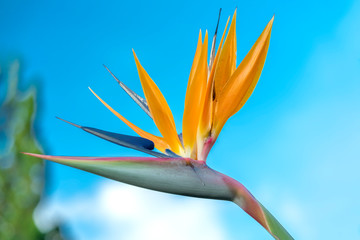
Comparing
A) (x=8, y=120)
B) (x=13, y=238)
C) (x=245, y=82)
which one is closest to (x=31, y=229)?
(x=13, y=238)

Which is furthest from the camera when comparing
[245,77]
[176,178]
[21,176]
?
[21,176]

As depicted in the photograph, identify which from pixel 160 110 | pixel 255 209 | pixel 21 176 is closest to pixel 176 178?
pixel 255 209

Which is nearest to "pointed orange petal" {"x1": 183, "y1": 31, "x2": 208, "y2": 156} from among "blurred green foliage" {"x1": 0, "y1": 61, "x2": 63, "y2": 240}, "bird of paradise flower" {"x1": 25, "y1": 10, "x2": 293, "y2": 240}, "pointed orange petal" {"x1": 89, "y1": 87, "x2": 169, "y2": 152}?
"bird of paradise flower" {"x1": 25, "y1": 10, "x2": 293, "y2": 240}

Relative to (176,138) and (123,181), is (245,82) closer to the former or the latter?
(176,138)

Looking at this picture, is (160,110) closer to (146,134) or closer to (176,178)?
(146,134)

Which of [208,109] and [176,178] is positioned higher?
[208,109]

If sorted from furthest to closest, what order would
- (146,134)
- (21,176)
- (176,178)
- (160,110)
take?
(21,176) < (146,134) < (160,110) < (176,178)
